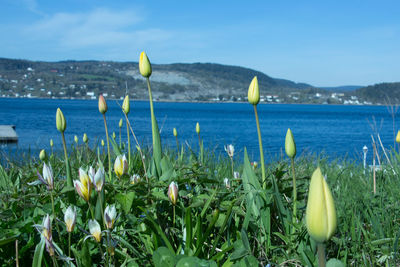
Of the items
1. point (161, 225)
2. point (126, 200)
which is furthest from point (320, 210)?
point (161, 225)

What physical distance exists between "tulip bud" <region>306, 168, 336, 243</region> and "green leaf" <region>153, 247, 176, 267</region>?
0.75 m

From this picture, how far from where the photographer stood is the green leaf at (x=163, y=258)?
4.57ft

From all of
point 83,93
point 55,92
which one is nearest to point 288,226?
point 83,93

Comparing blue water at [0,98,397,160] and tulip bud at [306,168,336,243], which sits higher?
tulip bud at [306,168,336,243]

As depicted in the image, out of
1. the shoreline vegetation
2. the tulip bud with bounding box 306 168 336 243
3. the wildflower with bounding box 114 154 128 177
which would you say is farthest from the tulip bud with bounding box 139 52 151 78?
the tulip bud with bounding box 306 168 336 243

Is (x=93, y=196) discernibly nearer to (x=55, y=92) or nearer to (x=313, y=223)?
(x=313, y=223)

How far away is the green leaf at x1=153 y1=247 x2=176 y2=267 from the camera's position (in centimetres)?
139

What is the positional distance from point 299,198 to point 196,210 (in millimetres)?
581

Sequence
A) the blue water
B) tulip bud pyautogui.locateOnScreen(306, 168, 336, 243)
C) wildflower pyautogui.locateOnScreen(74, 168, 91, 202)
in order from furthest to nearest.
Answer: the blue water
wildflower pyautogui.locateOnScreen(74, 168, 91, 202)
tulip bud pyautogui.locateOnScreen(306, 168, 336, 243)

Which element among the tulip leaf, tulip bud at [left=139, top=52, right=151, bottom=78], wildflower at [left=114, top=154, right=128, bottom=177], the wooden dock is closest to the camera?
the tulip leaf

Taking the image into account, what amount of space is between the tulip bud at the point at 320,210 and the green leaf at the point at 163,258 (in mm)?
752

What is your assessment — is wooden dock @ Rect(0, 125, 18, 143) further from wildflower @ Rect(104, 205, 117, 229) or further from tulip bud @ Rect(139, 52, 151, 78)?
wildflower @ Rect(104, 205, 117, 229)

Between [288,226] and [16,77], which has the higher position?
[16,77]

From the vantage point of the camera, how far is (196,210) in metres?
1.99
